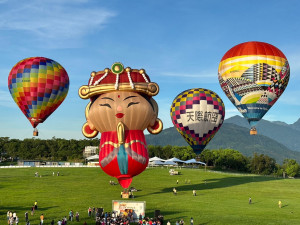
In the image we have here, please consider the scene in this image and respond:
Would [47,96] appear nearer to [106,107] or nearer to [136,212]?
[106,107]

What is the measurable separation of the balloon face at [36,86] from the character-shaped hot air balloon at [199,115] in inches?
710

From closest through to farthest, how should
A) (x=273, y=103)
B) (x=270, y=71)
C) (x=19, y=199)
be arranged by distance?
(x=19, y=199) → (x=270, y=71) → (x=273, y=103)

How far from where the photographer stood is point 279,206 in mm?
43625

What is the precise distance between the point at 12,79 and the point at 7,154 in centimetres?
9157

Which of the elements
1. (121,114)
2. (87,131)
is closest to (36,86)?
(87,131)

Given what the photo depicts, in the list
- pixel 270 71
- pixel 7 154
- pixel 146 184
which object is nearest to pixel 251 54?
pixel 270 71

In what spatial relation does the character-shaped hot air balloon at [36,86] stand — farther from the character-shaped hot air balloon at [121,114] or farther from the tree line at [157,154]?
the tree line at [157,154]

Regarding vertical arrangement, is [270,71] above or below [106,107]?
above

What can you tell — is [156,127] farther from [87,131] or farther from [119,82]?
[87,131]

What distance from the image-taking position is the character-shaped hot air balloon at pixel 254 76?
2076 inches

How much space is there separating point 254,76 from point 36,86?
3001 cm

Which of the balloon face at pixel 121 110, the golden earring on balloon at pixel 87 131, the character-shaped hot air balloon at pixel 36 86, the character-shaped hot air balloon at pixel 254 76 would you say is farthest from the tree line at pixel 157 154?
the balloon face at pixel 121 110

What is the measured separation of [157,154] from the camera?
430 ft

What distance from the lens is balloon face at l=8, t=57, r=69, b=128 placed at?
52.8 meters
